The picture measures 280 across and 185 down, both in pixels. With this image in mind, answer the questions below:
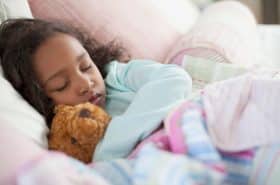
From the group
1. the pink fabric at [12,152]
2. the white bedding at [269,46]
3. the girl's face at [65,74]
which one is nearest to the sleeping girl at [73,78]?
the girl's face at [65,74]

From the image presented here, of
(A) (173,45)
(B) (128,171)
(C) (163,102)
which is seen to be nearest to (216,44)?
(A) (173,45)

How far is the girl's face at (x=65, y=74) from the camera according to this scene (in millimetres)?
1069

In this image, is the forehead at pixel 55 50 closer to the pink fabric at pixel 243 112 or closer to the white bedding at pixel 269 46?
the pink fabric at pixel 243 112

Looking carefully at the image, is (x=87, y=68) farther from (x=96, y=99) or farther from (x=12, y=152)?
(x=12, y=152)

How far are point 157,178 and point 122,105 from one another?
1.49 ft

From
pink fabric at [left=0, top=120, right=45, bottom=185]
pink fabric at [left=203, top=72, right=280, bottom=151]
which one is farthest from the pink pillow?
pink fabric at [left=0, top=120, right=45, bottom=185]

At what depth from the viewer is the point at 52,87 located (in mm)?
1087

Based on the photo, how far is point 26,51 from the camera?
44.2 inches

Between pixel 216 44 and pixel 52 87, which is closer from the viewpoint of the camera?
pixel 52 87

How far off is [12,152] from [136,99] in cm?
38

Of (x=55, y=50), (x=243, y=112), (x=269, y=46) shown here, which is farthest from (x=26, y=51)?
(x=269, y=46)

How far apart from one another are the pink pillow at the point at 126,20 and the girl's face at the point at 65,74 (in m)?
0.26

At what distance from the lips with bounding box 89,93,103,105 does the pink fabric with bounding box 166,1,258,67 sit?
0.34 metres

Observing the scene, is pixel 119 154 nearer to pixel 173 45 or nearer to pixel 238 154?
pixel 238 154
